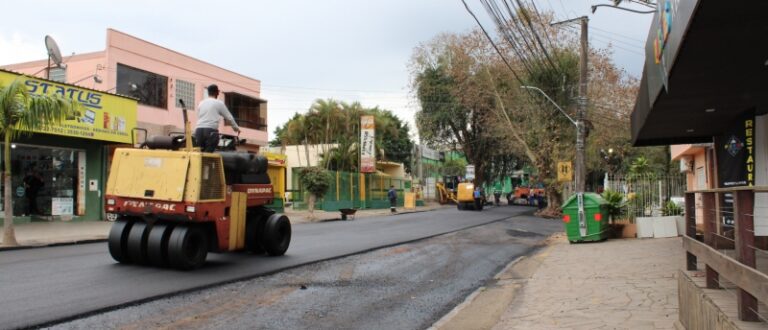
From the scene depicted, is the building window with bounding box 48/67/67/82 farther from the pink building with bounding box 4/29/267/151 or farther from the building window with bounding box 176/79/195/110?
the building window with bounding box 176/79/195/110

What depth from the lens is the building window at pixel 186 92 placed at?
27438 millimetres

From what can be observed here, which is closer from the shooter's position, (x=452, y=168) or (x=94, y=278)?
(x=94, y=278)

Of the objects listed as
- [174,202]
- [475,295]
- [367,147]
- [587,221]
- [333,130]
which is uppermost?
[333,130]

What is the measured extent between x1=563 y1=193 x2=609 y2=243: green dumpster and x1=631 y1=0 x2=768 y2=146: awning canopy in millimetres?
3251

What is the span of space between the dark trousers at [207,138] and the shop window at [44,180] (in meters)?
11.3

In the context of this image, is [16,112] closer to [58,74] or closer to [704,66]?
[704,66]

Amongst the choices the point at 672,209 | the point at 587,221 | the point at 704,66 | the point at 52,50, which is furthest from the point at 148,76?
the point at 704,66

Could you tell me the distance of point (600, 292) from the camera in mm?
7617

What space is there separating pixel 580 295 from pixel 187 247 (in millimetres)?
5652

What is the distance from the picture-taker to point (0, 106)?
11.7 m

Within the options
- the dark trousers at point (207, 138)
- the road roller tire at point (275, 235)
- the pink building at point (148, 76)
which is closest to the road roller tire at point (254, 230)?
the road roller tire at point (275, 235)

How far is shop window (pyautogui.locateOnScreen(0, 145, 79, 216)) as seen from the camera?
18.1m

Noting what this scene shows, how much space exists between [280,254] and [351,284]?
291 centimetres

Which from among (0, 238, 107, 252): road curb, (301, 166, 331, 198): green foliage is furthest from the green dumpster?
(0, 238, 107, 252): road curb
